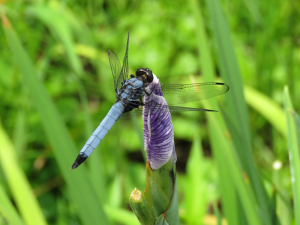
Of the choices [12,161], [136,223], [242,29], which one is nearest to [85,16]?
[242,29]

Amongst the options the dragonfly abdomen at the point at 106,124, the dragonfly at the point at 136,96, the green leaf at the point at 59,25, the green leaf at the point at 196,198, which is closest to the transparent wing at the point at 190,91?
the dragonfly at the point at 136,96

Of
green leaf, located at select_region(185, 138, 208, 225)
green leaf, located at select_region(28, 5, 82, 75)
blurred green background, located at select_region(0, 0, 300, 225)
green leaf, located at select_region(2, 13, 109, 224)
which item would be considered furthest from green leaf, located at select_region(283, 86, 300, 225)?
green leaf, located at select_region(28, 5, 82, 75)

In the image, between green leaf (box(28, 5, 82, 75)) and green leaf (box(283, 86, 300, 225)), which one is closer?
green leaf (box(283, 86, 300, 225))

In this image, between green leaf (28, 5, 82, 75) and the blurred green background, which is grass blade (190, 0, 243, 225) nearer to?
the blurred green background

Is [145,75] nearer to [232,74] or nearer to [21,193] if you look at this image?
[232,74]

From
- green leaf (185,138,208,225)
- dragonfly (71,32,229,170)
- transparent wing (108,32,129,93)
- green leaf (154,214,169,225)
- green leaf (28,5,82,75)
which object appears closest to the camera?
green leaf (154,214,169,225)
